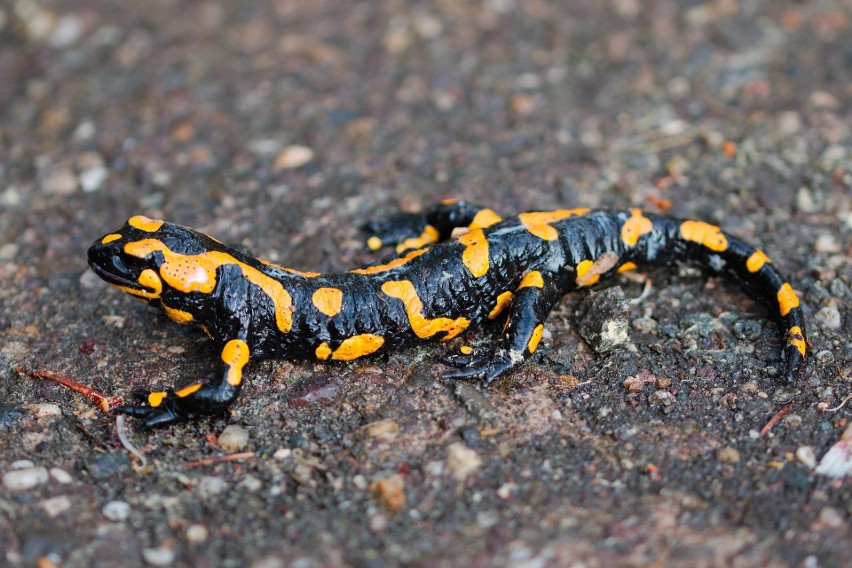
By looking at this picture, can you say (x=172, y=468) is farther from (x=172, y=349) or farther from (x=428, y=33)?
(x=428, y=33)

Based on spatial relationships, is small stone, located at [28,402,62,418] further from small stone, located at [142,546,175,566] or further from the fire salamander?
small stone, located at [142,546,175,566]

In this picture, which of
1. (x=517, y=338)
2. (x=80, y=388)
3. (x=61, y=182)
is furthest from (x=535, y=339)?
(x=61, y=182)

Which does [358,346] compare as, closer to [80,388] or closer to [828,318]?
[80,388]

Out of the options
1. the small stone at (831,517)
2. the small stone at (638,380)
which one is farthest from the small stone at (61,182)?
the small stone at (831,517)

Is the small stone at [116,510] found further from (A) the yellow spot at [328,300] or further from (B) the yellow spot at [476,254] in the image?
(B) the yellow spot at [476,254]

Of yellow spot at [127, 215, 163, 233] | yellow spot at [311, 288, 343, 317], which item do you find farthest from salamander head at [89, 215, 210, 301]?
yellow spot at [311, 288, 343, 317]

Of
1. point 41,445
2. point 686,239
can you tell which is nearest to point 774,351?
point 686,239
